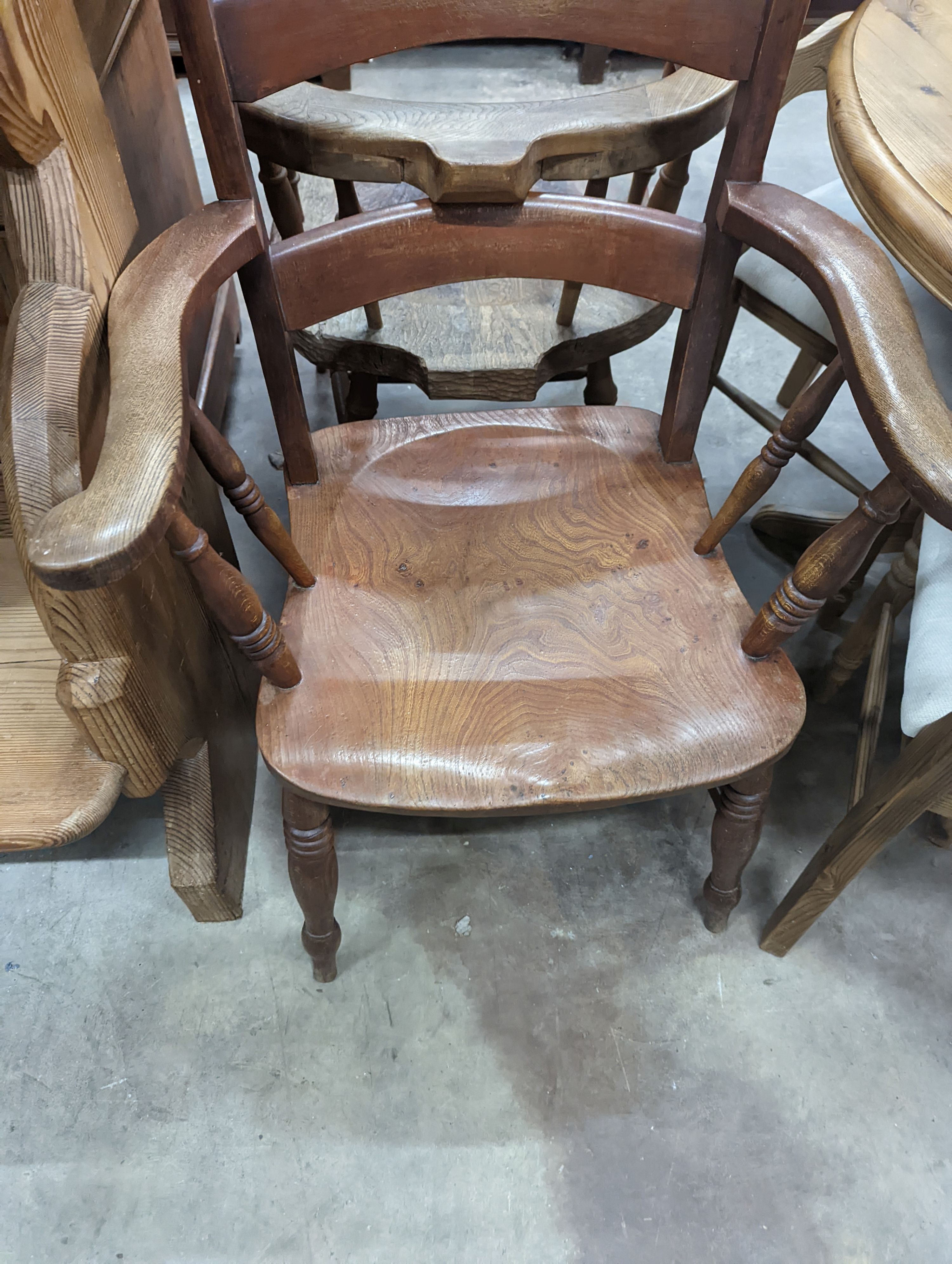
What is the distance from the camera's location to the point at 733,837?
0.96 metres

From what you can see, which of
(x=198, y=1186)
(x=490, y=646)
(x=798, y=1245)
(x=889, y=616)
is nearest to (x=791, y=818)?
(x=889, y=616)

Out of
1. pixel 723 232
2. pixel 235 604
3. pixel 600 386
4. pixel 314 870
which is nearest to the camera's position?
pixel 235 604

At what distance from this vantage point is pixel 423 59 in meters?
3.03

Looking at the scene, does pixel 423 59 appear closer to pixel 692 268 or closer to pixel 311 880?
pixel 692 268

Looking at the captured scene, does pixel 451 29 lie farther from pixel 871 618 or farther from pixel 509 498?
pixel 871 618

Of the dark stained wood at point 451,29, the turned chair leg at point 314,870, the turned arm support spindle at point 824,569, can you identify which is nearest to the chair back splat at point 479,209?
the dark stained wood at point 451,29

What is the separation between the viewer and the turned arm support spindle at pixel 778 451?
2.60 ft

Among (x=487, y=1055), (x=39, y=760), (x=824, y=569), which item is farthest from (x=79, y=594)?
(x=487, y=1055)

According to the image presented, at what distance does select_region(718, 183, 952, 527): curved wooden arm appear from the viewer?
608mm

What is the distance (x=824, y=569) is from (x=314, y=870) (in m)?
0.61

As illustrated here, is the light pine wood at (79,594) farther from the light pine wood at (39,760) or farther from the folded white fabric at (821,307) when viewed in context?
the folded white fabric at (821,307)

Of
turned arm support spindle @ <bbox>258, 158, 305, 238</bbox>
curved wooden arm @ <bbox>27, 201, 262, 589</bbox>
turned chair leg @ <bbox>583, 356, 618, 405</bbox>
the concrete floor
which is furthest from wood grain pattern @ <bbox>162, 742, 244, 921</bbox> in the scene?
turned chair leg @ <bbox>583, 356, 618, 405</bbox>

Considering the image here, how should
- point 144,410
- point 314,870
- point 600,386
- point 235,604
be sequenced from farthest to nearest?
point 600,386 < point 314,870 < point 235,604 < point 144,410

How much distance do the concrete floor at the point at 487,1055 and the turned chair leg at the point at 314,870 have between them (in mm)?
112
